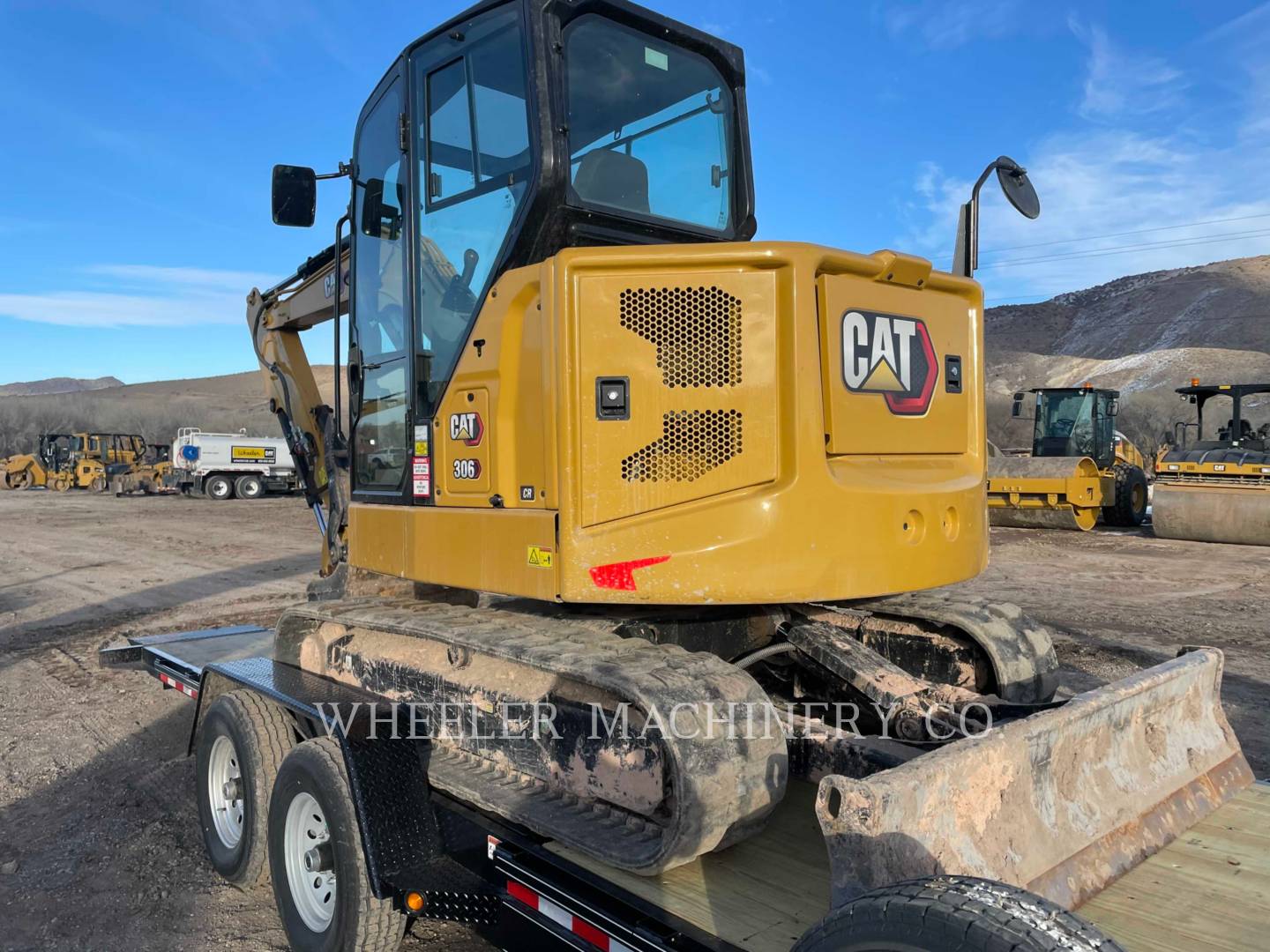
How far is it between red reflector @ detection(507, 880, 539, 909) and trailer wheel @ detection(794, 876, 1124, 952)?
1.03 meters

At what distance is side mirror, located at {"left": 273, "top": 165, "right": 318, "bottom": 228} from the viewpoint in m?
4.19

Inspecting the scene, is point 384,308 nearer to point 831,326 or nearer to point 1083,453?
point 831,326

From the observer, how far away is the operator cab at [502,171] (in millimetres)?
3328

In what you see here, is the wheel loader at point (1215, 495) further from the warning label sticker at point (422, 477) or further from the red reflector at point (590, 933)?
the red reflector at point (590, 933)

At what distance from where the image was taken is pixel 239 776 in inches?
159

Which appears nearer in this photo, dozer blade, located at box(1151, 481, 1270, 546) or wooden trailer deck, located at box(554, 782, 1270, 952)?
wooden trailer deck, located at box(554, 782, 1270, 952)

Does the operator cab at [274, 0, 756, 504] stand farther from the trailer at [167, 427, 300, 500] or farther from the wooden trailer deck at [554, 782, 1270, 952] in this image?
the trailer at [167, 427, 300, 500]

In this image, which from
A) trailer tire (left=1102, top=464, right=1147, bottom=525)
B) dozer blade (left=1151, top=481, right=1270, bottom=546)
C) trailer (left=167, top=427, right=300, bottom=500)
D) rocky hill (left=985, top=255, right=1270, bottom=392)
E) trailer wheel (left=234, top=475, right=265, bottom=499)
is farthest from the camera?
rocky hill (left=985, top=255, right=1270, bottom=392)

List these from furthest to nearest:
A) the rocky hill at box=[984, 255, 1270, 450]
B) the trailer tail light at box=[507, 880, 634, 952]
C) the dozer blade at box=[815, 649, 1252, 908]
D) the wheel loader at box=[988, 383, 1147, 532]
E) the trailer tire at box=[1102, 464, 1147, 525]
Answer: the rocky hill at box=[984, 255, 1270, 450], the trailer tire at box=[1102, 464, 1147, 525], the wheel loader at box=[988, 383, 1147, 532], the trailer tail light at box=[507, 880, 634, 952], the dozer blade at box=[815, 649, 1252, 908]

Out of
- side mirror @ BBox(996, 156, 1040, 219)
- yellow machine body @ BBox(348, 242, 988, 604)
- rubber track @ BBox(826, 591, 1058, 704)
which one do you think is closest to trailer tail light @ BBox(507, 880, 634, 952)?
yellow machine body @ BBox(348, 242, 988, 604)

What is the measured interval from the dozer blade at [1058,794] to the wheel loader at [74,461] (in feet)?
129

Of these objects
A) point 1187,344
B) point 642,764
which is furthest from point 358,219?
point 1187,344

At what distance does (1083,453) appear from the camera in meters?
18.8

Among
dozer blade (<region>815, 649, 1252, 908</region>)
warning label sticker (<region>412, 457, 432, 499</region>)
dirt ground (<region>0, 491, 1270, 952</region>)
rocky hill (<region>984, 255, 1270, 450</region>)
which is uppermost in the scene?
rocky hill (<region>984, 255, 1270, 450</region>)
